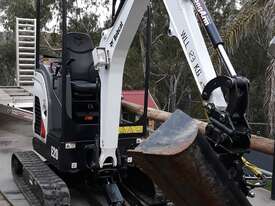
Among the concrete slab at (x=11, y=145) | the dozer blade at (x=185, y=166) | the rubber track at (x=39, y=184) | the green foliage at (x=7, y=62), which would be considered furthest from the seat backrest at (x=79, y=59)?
the green foliage at (x=7, y=62)

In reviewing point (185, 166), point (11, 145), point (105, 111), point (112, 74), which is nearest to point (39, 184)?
point (105, 111)

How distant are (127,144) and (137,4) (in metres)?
1.99

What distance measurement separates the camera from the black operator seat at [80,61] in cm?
633

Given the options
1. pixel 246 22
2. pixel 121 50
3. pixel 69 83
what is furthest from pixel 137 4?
pixel 246 22

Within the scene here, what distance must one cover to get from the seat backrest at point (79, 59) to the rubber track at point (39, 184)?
119 cm

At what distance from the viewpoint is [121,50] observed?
17.5ft

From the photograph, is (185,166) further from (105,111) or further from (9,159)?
(9,159)

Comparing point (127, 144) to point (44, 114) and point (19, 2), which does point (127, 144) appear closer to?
point (44, 114)

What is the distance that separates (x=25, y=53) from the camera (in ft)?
53.8

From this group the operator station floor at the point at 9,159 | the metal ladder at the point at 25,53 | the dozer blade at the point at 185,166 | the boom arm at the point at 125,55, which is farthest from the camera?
the metal ladder at the point at 25,53

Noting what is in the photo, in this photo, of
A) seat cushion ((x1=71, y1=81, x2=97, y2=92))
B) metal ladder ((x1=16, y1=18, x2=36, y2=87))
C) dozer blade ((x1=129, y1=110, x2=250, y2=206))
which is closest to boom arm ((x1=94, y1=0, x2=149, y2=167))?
seat cushion ((x1=71, y1=81, x2=97, y2=92))

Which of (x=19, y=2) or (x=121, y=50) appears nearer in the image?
(x=121, y=50)

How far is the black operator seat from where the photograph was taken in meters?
6.33

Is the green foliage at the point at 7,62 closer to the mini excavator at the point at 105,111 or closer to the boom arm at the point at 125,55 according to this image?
the mini excavator at the point at 105,111
